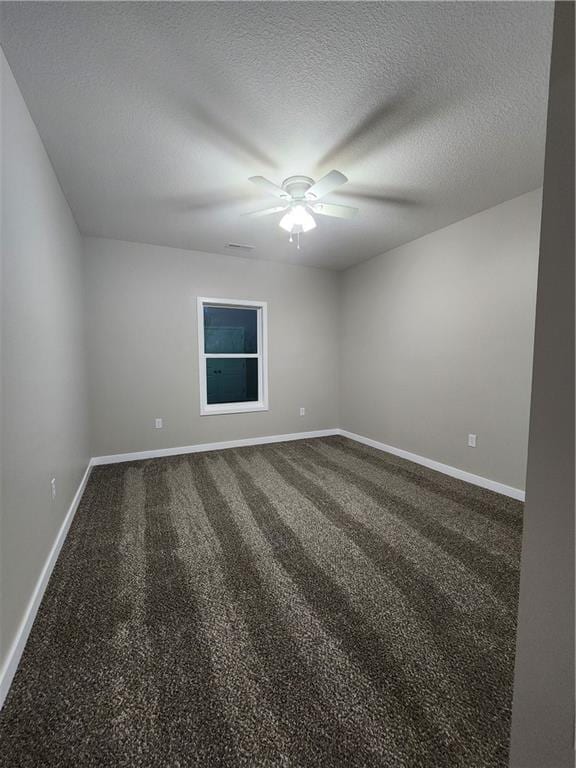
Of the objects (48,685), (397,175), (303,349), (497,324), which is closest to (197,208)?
(397,175)

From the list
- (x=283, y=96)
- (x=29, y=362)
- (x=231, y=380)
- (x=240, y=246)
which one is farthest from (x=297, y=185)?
(x=231, y=380)

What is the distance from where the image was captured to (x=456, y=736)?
3.39 ft

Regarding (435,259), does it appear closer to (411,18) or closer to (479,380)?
(479,380)

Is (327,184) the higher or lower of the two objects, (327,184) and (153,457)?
the higher

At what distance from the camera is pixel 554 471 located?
1.73 ft

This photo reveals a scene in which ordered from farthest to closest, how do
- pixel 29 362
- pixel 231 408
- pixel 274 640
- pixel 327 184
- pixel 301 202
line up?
pixel 231 408 → pixel 301 202 → pixel 327 184 → pixel 29 362 → pixel 274 640

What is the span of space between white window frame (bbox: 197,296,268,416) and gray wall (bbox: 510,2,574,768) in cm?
397

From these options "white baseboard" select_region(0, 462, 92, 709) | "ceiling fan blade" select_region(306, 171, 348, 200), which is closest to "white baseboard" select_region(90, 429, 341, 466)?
"white baseboard" select_region(0, 462, 92, 709)

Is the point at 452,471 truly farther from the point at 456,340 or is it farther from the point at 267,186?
the point at 267,186

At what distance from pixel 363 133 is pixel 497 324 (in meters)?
1.99

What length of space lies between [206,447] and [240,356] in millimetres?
1324

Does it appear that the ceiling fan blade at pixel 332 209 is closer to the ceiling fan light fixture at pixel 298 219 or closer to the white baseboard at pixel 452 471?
the ceiling fan light fixture at pixel 298 219

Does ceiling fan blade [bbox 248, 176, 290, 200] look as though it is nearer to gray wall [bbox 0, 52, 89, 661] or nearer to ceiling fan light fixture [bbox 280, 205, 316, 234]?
ceiling fan light fixture [bbox 280, 205, 316, 234]

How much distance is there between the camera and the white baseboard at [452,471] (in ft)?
9.43
